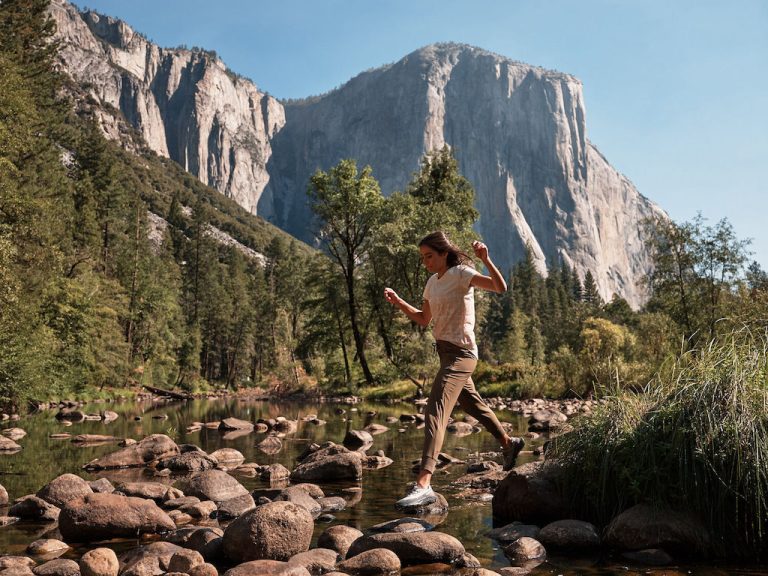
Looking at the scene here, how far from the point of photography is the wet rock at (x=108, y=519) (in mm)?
5688

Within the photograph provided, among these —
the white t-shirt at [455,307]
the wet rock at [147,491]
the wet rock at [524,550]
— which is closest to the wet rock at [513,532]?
the wet rock at [524,550]

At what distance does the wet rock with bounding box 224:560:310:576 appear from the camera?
419cm

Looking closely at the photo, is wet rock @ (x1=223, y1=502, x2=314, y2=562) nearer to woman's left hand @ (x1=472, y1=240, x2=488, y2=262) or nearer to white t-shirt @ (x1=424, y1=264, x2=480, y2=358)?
white t-shirt @ (x1=424, y1=264, x2=480, y2=358)

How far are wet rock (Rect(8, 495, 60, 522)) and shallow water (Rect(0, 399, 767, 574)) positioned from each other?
23cm

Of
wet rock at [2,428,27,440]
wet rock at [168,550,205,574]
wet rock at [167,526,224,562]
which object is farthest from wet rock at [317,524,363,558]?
wet rock at [2,428,27,440]

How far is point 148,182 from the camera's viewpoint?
447ft

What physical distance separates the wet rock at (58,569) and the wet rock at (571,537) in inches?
138

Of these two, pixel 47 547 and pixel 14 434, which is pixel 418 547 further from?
pixel 14 434

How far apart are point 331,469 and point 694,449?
16.9 ft

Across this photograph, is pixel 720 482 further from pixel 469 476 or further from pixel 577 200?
pixel 577 200

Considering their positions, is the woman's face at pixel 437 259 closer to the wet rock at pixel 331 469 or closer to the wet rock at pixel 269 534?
the wet rock at pixel 269 534

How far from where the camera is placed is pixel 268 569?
4230mm

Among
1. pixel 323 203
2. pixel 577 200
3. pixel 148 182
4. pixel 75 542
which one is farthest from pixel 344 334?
pixel 577 200

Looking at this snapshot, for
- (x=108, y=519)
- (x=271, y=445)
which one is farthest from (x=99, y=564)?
(x=271, y=445)
